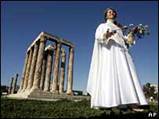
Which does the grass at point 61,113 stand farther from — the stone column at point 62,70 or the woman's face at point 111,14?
the stone column at point 62,70

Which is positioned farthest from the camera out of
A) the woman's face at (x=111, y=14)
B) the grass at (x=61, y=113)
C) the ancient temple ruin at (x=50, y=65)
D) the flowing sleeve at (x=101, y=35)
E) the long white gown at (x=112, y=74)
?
the ancient temple ruin at (x=50, y=65)

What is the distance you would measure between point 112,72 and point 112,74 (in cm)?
6

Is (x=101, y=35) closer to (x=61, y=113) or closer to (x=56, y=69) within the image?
(x=61, y=113)

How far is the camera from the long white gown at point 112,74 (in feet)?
22.1

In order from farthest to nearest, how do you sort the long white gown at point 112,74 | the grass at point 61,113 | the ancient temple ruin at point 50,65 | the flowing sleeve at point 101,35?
1. the ancient temple ruin at point 50,65
2. the flowing sleeve at point 101,35
3. the long white gown at point 112,74
4. the grass at point 61,113

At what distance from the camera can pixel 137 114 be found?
6445 millimetres

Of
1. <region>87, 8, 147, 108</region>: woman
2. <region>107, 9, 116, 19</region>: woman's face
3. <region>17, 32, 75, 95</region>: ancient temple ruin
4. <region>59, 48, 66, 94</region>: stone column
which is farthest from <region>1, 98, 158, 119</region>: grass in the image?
<region>59, 48, 66, 94</region>: stone column

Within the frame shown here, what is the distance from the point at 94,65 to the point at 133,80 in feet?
3.83

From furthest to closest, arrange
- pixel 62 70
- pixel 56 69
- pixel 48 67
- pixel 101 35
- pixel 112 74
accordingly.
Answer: pixel 48 67 < pixel 62 70 < pixel 56 69 < pixel 101 35 < pixel 112 74

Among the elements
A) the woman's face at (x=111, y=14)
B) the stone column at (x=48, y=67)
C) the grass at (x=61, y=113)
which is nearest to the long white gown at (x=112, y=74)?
the woman's face at (x=111, y=14)

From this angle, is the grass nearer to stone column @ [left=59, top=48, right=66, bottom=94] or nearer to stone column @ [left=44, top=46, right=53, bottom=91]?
stone column @ [left=44, top=46, right=53, bottom=91]

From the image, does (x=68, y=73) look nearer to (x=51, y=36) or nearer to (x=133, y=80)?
(x=51, y=36)

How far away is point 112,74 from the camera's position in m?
7.02

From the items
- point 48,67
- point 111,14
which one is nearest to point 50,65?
point 48,67
